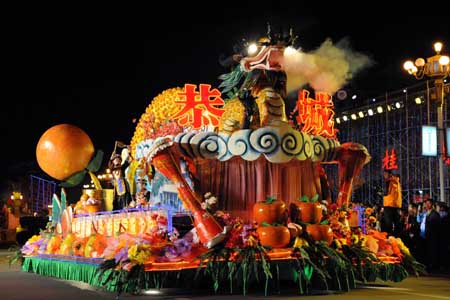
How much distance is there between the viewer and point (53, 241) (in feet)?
48.3

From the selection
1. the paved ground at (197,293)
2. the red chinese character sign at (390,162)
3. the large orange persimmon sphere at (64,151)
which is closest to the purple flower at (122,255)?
the paved ground at (197,293)

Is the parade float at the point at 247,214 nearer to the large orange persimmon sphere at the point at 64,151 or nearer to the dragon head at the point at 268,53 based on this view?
the dragon head at the point at 268,53

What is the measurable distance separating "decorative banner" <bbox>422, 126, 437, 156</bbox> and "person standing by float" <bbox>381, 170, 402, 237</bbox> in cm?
217

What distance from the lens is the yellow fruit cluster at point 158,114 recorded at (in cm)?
1518

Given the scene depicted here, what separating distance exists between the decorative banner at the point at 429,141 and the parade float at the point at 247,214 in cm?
423

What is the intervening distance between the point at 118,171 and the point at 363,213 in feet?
22.0

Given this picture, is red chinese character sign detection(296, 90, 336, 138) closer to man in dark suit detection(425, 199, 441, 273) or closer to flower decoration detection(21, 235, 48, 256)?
man in dark suit detection(425, 199, 441, 273)

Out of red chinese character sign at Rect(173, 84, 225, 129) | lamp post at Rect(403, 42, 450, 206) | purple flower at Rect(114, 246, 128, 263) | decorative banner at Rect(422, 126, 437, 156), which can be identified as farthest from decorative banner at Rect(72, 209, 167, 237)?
decorative banner at Rect(422, 126, 437, 156)

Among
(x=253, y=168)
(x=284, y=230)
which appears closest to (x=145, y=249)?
(x=284, y=230)

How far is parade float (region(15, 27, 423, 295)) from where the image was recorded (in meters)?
10.0

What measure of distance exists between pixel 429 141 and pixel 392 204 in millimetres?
2900

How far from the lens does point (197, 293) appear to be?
10.2 m

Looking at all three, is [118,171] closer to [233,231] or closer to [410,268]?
[233,231]

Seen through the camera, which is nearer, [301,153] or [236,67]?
[301,153]
